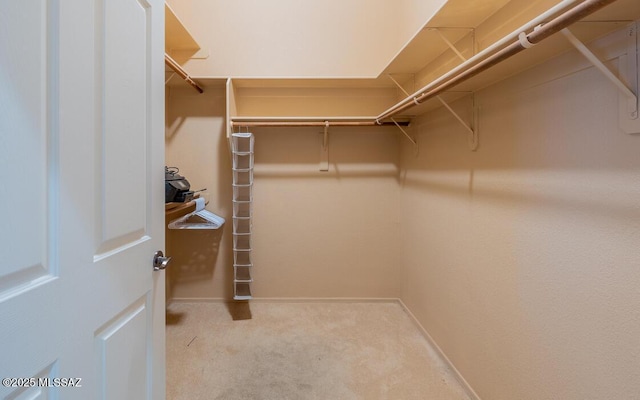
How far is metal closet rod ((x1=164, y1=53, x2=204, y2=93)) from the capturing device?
1997mm

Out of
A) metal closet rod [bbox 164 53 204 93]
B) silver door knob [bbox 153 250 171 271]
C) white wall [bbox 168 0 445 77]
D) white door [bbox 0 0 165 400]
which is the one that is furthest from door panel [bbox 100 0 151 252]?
white wall [bbox 168 0 445 77]

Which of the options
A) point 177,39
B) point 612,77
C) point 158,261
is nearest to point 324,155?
point 177,39

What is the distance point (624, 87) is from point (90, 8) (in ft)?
A: 4.87

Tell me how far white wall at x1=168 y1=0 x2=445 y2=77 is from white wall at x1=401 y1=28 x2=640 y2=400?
1.43m

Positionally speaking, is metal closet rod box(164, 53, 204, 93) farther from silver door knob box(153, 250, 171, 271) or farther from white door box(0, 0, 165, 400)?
silver door knob box(153, 250, 171, 271)

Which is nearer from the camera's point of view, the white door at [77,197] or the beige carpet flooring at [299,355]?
the white door at [77,197]

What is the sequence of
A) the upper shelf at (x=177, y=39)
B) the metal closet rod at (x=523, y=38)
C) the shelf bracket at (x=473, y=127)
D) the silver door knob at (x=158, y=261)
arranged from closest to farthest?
the metal closet rod at (x=523, y=38) → the silver door knob at (x=158, y=261) → the shelf bracket at (x=473, y=127) → the upper shelf at (x=177, y=39)

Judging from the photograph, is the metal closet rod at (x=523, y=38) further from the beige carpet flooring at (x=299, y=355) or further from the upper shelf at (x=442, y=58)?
the beige carpet flooring at (x=299, y=355)

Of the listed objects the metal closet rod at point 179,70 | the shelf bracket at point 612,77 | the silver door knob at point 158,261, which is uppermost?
the metal closet rod at point 179,70

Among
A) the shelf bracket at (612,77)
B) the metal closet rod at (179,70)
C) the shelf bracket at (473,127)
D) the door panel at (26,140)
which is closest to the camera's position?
the door panel at (26,140)

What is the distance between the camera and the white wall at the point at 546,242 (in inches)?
35.6

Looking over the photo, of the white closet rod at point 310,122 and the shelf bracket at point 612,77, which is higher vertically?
the white closet rod at point 310,122

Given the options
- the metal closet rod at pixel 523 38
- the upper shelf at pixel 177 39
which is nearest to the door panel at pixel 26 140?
the metal closet rod at pixel 523 38

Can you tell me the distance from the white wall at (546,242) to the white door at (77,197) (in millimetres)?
1515
